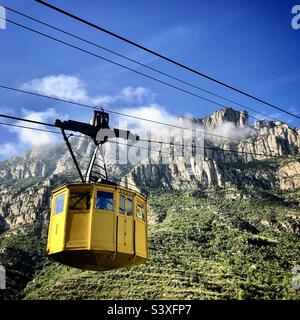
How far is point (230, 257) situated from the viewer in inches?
5187

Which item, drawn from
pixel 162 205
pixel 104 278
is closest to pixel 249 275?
pixel 104 278

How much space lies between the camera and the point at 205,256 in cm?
12925

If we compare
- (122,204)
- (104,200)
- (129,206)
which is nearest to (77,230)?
(104,200)

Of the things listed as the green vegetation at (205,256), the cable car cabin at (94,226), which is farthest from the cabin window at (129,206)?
the green vegetation at (205,256)

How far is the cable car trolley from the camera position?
14.1 m

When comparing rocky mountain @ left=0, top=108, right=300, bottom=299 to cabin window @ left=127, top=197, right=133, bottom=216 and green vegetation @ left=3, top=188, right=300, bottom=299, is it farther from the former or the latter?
cabin window @ left=127, top=197, right=133, bottom=216

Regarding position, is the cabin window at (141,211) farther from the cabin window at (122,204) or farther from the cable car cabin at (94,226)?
the cabin window at (122,204)

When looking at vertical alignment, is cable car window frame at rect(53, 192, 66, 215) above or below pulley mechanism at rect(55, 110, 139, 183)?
below

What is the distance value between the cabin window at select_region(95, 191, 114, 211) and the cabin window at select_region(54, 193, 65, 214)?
1.31m

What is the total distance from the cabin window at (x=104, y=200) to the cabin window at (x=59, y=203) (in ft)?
4.31

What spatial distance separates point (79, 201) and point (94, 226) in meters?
1.14

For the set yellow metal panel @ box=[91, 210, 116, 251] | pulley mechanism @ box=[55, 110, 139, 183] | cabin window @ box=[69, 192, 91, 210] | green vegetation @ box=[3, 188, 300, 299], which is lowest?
yellow metal panel @ box=[91, 210, 116, 251]

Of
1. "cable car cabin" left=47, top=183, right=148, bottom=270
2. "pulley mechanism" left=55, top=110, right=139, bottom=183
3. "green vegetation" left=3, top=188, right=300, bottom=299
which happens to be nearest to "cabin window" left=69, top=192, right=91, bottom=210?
"cable car cabin" left=47, top=183, right=148, bottom=270
